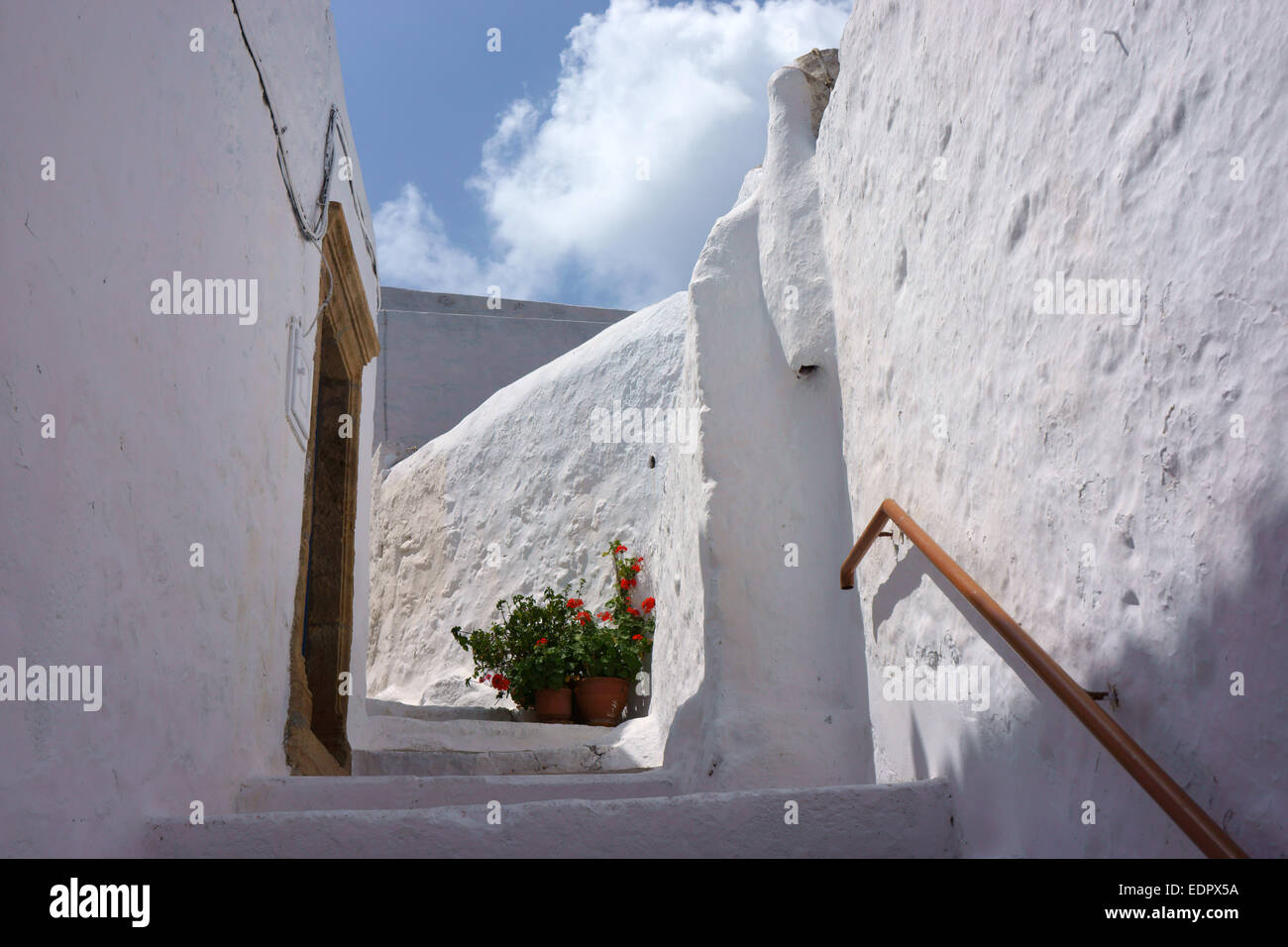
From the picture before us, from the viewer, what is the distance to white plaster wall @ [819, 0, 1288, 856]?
5.83 ft

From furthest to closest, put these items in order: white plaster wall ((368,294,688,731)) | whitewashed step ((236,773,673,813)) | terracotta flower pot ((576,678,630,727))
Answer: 1. white plaster wall ((368,294,688,731))
2. terracotta flower pot ((576,678,630,727))
3. whitewashed step ((236,773,673,813))

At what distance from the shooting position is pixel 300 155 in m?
4.25

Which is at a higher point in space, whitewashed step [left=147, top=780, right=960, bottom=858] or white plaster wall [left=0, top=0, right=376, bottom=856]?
white plaster wall [left=0, top=0, right=376, bottom=856]

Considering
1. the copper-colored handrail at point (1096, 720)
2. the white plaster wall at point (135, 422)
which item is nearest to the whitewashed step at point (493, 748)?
the white plaster wall at point (135, 422)

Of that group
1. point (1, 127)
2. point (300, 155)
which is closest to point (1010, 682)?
point (1, 127)

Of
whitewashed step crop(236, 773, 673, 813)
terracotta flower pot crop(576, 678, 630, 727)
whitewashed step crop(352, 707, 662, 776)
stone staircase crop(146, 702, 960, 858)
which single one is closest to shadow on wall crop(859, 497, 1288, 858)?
stone staircase crop(146, 702, 960, 858)

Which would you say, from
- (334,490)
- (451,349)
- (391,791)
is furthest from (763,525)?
(451,349)

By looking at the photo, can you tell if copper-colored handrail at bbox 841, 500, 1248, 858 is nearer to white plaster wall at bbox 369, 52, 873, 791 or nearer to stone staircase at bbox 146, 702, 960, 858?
stone staircase at bbox 146, 702, 960, 858

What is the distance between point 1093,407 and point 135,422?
2.03 m

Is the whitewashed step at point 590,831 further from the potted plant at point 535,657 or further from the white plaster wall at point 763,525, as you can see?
the potted plant at point 535,657

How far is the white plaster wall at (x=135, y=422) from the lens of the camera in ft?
6.22

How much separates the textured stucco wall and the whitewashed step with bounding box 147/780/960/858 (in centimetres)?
1206

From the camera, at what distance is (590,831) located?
8.07 ft

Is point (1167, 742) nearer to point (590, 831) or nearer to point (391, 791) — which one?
point (590, 831)
